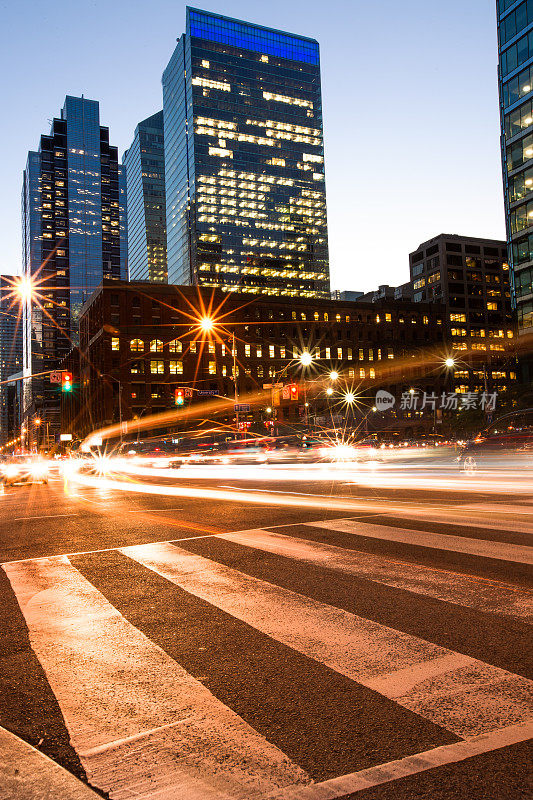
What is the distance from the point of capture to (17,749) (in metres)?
3.03

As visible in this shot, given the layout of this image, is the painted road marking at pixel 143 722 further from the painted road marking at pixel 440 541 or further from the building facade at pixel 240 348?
the building facade at pixel 240 348

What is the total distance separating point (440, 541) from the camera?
8117 mm

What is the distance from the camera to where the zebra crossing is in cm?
279

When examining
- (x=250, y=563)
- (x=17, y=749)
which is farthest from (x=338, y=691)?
(x=250, y=563)

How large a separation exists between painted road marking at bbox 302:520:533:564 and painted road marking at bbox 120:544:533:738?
2853 millimetres

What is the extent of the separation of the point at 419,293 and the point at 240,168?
227ft

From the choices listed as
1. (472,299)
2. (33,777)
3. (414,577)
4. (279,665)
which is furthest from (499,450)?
(472,299)

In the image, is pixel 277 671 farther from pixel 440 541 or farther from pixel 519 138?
pixel 519 138

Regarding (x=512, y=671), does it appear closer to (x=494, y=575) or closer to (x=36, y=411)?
(x=494, y=575)

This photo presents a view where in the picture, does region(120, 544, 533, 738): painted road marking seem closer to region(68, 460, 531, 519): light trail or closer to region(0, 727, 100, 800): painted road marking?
region(0, 727, 100, 800): painted road marking

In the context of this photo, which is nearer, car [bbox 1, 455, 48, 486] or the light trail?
the light trail

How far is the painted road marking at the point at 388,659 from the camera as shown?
322 cm

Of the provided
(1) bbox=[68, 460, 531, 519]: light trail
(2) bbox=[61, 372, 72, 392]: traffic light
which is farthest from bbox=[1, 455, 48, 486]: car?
(1) bbox=[68, 460, 531, 519]: light trail

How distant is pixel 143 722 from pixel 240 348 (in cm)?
10108
